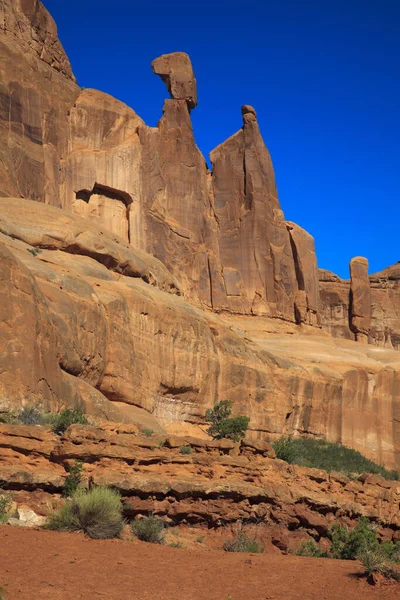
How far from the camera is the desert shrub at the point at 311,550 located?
17.2 meters

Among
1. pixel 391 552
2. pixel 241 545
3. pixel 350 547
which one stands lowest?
pixel 391 552

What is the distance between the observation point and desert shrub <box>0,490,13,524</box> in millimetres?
12920

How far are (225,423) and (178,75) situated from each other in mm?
47383

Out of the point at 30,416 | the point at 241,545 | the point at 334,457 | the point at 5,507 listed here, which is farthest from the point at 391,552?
the point at 334,457

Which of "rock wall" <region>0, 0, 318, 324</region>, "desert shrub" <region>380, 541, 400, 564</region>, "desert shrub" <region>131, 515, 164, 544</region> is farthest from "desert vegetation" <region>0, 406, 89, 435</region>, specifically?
"rock wall" <region>0, 0, 318, 324</region>

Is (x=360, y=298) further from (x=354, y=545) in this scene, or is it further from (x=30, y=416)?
(x=30, y=416)

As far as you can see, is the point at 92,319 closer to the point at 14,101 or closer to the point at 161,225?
the point at 14,101

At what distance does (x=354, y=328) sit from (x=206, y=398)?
54.0 metres

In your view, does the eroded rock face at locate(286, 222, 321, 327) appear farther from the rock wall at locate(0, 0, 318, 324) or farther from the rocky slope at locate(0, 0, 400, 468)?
the rock wall at locate(0, 0, 318, 324)

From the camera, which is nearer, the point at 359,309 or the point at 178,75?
the point at 178,75

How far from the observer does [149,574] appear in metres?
11.2

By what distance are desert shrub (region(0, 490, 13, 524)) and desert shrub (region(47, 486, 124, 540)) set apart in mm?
694

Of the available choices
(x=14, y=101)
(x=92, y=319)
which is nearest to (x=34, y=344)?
(x=92, y=319)

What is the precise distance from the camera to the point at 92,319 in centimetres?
2881
